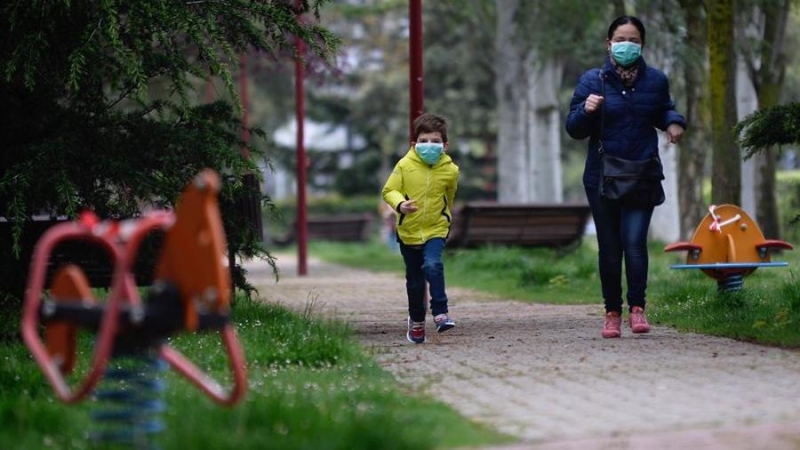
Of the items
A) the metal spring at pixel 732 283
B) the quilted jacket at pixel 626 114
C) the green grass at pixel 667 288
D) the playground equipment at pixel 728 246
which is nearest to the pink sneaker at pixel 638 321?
the green grass at pixel 667 288

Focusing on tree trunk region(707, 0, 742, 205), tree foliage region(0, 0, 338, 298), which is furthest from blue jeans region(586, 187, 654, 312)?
tree trunk region(707, 0, 742, 205)

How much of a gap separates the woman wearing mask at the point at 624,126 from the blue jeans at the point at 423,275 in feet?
3.64

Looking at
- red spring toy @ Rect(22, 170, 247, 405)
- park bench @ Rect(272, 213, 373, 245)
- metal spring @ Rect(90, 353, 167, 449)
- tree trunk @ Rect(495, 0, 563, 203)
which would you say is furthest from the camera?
park bench @ Rect(272, 213, 373, 245)

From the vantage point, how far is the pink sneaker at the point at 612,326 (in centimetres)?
961

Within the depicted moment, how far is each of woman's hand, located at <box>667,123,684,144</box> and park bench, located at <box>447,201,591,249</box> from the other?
1105cm

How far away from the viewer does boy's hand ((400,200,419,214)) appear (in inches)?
380

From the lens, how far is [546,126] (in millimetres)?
30297

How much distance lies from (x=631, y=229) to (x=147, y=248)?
3499 millimetres

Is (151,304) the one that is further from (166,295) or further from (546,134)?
(546,134)

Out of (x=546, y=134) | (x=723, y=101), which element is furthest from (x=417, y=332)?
(x=546, y=134)

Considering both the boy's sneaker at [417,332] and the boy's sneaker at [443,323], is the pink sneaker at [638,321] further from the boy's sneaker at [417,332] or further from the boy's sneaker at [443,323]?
the boy's sneaker at [417,332]

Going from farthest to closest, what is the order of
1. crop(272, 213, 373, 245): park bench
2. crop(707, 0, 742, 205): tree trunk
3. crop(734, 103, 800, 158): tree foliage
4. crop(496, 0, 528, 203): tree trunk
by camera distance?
→ 1. crop(272, 213, 373, 245): park bench
2. crop(496, 0, 528, 203): tree trunk
3. crop(707, 0, 742, 205): tree trunk
4. crop(734, 103, 800, 158): tree foliage

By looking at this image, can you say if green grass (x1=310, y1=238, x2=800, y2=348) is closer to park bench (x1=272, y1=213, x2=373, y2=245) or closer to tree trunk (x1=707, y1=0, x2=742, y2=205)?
tree trunk (x1=707, y1=0, x2=742, y2=205)

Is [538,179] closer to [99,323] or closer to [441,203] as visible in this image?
[441,203]
